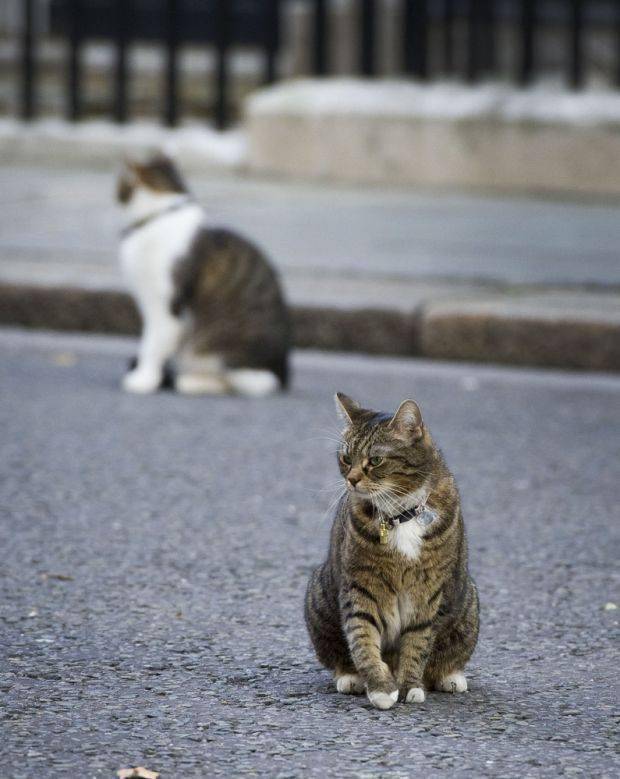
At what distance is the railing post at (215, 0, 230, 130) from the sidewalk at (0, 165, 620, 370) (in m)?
0.93

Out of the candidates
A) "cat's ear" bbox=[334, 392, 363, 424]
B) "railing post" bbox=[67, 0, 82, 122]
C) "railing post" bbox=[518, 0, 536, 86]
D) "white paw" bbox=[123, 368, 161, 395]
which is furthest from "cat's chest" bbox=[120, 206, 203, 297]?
"railing post" bbox=[67, 0, 82, 122]

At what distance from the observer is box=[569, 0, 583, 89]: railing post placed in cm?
933

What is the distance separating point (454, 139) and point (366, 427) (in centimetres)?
681

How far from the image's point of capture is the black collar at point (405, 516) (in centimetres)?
293

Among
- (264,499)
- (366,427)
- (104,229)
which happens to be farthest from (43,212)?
(366,427)

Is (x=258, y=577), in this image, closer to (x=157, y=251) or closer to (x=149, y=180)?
(x=157, y=251)

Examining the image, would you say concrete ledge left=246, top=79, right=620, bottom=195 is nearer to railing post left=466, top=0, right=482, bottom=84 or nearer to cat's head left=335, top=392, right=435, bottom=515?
railing post left=466, top=0, right=482, bottom=84

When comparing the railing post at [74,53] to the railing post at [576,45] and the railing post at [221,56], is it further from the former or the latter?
the railing post at [576,45]

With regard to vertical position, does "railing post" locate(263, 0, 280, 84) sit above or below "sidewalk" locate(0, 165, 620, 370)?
above

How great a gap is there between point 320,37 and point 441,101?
0.90 meters

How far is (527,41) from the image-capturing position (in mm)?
9617

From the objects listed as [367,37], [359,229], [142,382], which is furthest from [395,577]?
[367,37]

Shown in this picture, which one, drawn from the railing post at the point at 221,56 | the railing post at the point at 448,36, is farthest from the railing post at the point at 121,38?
the railing post at the point at 448,36

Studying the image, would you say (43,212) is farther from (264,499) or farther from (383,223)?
(264,499)
